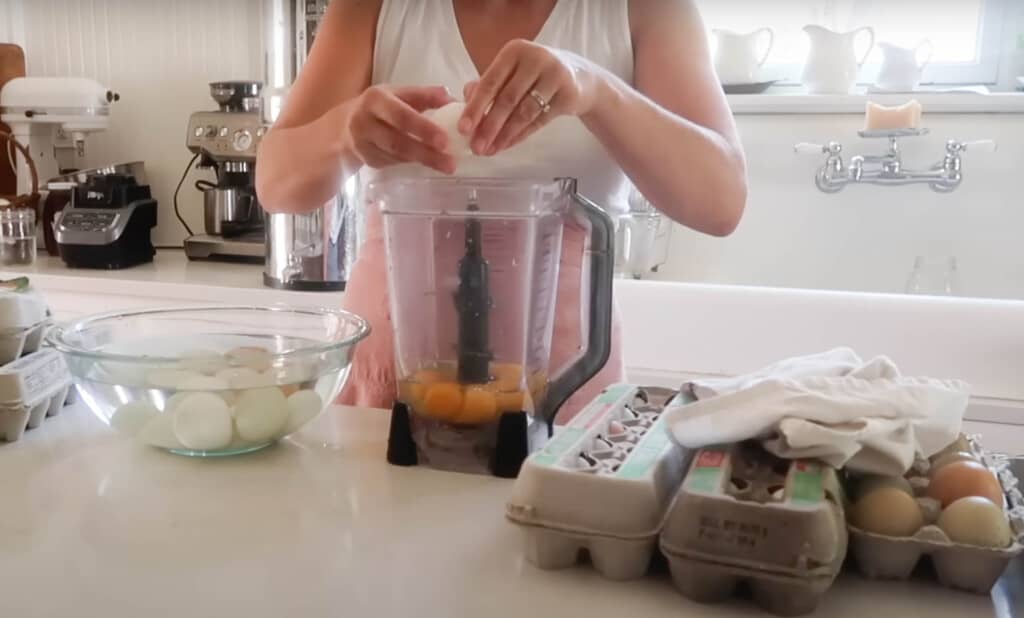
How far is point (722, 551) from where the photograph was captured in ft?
1.38

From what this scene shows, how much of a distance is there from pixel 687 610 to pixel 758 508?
0.06 m

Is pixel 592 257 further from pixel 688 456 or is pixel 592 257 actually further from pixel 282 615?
pixel 282 615

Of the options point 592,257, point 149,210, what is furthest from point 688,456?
point 149,210

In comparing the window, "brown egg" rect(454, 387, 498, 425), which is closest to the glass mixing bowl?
"brown egg" rect(454, 387, 498, 425)

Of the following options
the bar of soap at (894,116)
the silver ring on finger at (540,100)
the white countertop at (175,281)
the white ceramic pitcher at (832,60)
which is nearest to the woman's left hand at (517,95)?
the silver ring on finger at (540,100)

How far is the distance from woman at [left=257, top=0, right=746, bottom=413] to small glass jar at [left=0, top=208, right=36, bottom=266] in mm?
1268

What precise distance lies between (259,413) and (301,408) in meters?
0.03

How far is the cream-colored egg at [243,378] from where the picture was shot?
623mm

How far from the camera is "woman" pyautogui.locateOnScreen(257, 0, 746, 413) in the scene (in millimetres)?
596

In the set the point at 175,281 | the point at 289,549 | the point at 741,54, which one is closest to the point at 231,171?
the point at 175,281

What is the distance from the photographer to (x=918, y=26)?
188 cm

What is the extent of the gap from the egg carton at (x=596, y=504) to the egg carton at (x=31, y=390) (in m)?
0.39

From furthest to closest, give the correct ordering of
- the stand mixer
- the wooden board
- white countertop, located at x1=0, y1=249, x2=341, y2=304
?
the wooden board < the stand mixer < white countertop, located at x1=0, y1=249, x2=341, y2=304

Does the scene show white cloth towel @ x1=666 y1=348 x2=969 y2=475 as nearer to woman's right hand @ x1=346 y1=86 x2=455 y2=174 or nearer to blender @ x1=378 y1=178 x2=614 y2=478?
blender @ x1=378 y1=178 x2=614 y2=478
